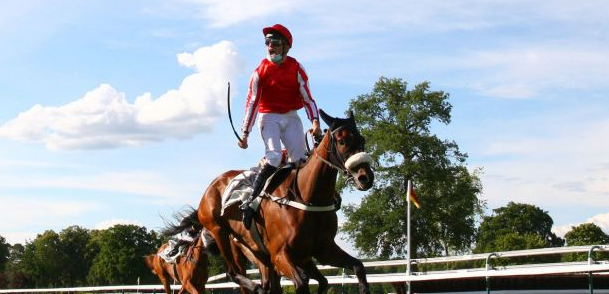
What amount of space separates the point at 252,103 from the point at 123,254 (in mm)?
77793

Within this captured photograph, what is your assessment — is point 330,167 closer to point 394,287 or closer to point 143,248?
point 394,287

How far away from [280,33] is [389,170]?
43.4 metres

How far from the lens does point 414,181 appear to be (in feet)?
174

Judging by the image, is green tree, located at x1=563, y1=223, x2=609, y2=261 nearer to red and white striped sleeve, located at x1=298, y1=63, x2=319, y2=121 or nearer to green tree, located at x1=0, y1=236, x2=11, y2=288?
green tree, located at x1=0, y1=236, x2=11, y2=288

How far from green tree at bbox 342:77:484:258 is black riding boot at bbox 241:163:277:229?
136 ft

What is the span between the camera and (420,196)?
51938 mm

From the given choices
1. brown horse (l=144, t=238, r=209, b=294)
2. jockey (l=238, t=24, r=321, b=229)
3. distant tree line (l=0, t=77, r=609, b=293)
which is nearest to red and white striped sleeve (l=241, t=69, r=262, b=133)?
jockey (l=238, t=24, r=321, b=229)

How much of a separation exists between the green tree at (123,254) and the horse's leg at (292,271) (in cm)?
7675

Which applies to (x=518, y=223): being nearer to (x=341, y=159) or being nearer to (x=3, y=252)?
(x=3, y=252)

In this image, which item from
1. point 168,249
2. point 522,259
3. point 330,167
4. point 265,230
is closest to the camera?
point 330,167

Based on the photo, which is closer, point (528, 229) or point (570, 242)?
point (570, 242)

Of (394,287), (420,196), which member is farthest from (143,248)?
(394,287)

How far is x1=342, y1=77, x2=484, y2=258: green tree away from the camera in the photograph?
51.8 m

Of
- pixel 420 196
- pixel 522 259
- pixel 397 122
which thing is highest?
pixel 397 122
